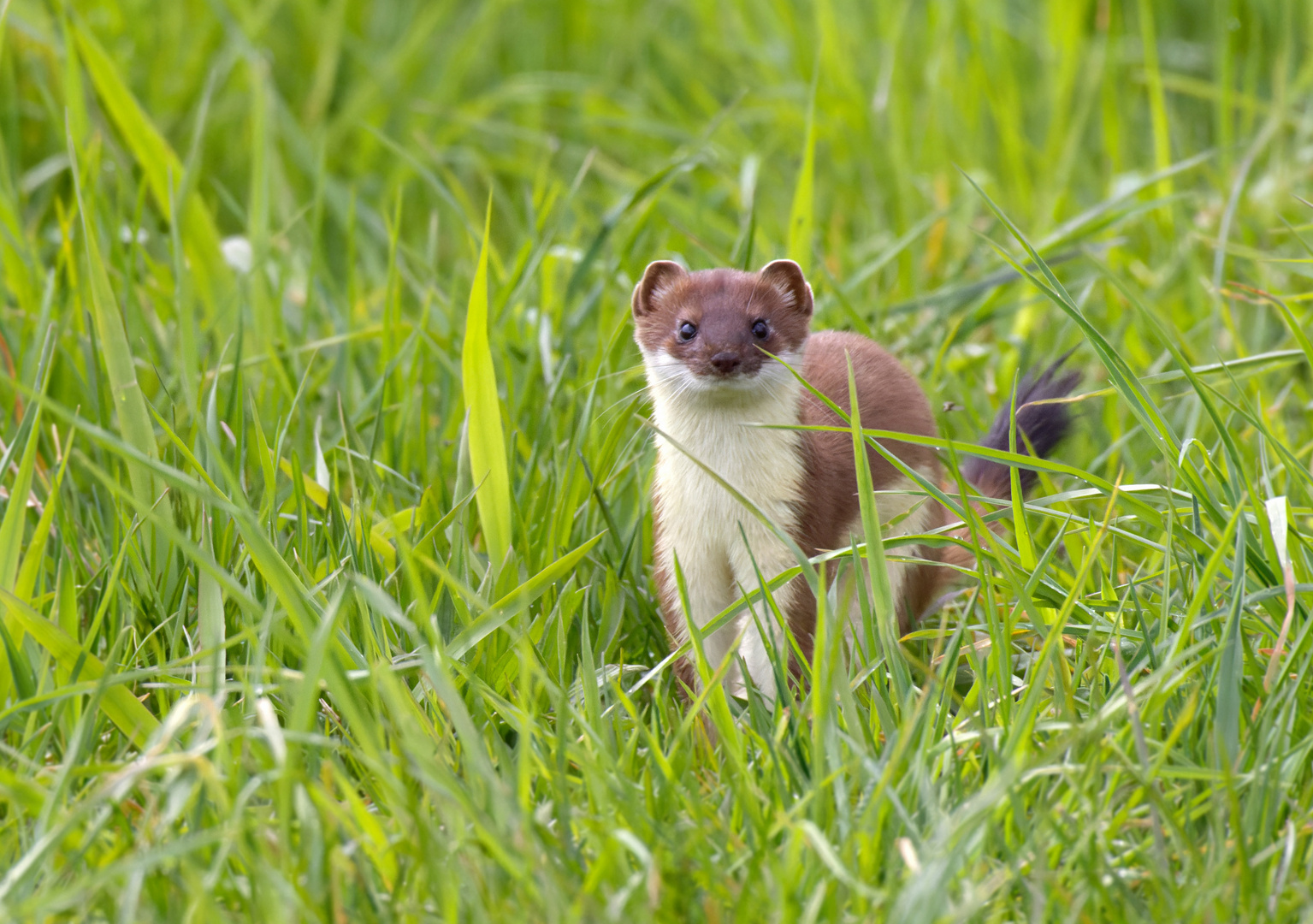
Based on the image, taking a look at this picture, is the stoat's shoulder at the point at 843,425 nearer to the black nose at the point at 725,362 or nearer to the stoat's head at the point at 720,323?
the stoat's head at the point at 720,323

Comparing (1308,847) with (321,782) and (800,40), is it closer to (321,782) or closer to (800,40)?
(321,782)

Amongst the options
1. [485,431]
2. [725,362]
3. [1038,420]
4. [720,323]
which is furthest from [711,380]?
[1038,420]

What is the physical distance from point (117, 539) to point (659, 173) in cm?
205

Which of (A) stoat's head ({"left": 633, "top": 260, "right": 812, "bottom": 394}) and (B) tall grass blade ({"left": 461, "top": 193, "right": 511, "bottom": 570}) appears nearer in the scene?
(B) tall grass blade ({"left": 461, "top": 193, "right": 511, "bottom": 570})

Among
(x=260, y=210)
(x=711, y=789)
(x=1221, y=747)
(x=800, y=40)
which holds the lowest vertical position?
(x=711, y=789)

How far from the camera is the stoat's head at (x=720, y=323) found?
328 cm

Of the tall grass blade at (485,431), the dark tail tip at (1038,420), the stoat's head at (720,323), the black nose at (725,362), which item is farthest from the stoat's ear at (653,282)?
the dark tail tip at (1038,420)

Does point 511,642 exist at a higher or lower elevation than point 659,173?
lower

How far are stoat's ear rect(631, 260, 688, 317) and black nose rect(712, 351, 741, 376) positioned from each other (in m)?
0.40

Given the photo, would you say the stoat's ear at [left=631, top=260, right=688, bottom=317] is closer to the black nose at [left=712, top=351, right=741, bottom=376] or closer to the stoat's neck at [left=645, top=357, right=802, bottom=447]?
the stoat's neck at [left=645, top=357, right=802, bottom=447]

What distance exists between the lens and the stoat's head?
→ 328cm

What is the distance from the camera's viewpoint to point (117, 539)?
3.24 metres

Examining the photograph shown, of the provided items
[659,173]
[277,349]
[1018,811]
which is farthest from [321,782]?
[659,173]

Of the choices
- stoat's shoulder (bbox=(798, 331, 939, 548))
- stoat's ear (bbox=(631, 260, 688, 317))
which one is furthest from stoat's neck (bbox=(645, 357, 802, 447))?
stoat's ear (bbox=(631, 260, 688, 317))
